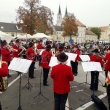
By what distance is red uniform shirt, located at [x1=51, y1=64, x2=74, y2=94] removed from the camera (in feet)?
13.6

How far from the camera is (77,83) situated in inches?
328

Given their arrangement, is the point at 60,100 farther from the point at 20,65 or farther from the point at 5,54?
the point at 5,54

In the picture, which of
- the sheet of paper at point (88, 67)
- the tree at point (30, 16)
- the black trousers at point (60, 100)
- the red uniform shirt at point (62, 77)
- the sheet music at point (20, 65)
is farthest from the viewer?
the tree at point (30, 16)

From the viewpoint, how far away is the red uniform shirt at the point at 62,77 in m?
4.15

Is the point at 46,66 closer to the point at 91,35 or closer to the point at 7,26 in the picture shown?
the point at 7,26

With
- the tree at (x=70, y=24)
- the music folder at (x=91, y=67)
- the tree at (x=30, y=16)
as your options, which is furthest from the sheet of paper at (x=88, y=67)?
the tree at (x=70, y=24)

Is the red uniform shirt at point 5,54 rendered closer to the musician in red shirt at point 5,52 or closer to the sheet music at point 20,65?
the musician in red shirt at point 5,52

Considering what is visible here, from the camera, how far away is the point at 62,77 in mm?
4172

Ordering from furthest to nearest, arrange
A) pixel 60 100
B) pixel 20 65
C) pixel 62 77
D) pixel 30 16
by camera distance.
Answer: pixel 30 16 < pixel 20 65 < pixel 60 100 < pixel 62 77

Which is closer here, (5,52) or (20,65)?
(20,65)

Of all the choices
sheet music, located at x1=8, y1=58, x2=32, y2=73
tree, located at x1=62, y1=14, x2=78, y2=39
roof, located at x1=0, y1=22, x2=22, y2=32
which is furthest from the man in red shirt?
roof, located at x1=0, y1=22, x2=22, y2=32

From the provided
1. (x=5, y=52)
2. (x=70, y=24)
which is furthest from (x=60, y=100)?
(x=70, y=24)

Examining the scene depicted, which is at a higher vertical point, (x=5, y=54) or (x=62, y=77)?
(x=5, y=54)

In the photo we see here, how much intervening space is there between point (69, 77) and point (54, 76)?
0.40 m
